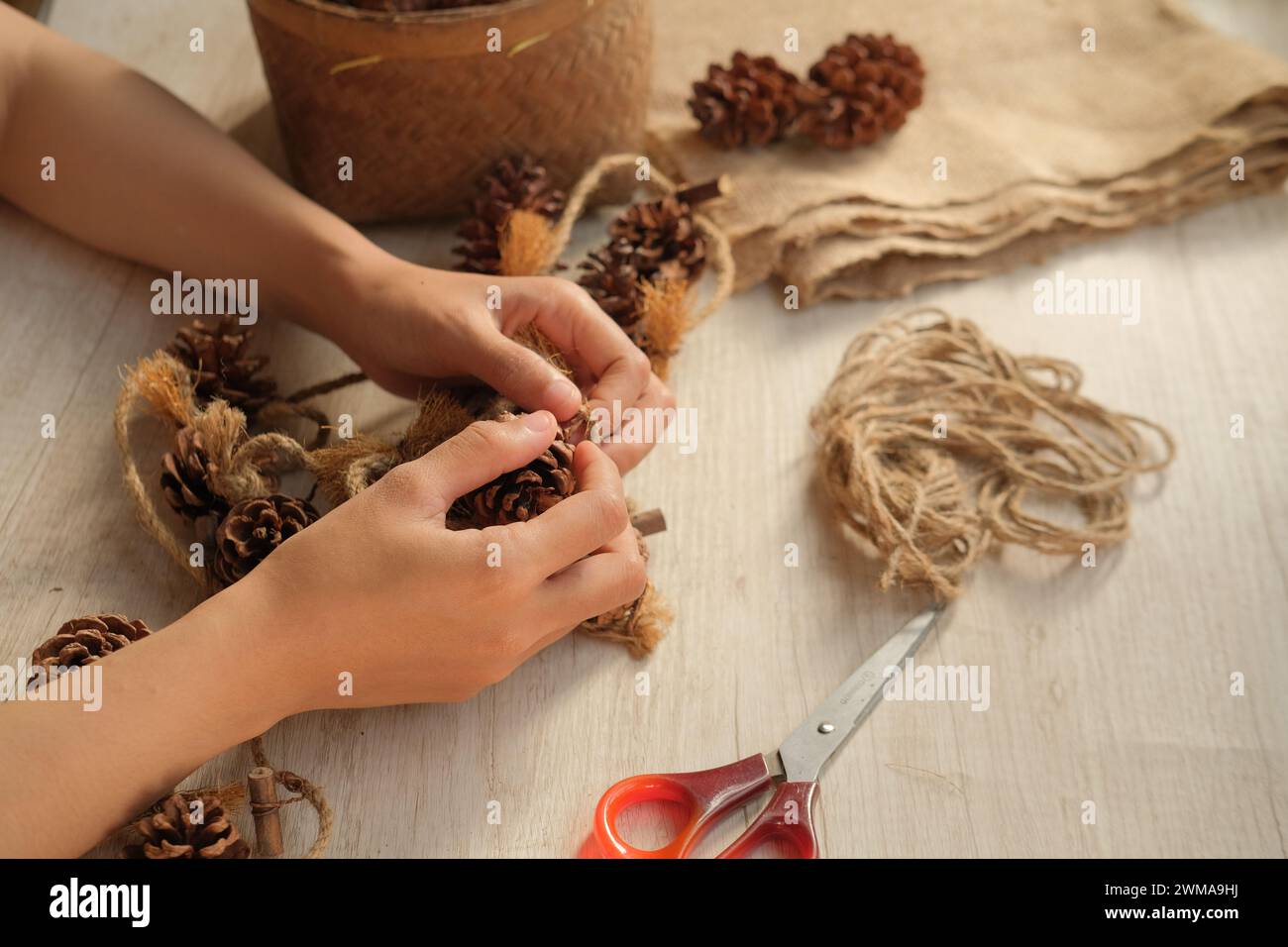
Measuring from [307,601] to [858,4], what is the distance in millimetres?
1068

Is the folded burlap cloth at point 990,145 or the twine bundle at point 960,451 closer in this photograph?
the twine bundle at point 960,451

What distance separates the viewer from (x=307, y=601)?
0.71 m

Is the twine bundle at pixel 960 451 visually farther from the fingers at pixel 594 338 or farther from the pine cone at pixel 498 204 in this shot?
the pine cone at pixel 498 204

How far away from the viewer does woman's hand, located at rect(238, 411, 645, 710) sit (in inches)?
27.8

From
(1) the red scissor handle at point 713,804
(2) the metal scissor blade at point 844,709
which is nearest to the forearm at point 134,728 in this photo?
(1) the red scissor handle at point 713,804

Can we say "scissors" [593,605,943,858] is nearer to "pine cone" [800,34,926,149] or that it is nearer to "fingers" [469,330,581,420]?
"fingers" [469,330,581,420]

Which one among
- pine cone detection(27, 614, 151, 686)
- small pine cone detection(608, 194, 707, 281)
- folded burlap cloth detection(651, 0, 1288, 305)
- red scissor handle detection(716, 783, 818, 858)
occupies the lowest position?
red scissor handle detection(716, 783, 818, 858)

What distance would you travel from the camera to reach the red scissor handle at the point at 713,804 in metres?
0.73

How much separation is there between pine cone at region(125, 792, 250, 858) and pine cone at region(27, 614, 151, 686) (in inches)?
4.3

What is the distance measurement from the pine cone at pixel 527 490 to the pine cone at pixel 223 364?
0.28 meters

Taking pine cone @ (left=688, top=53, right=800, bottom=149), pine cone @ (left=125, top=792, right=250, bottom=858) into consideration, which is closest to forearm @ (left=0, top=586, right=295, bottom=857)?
pine cone @ (left=125, top=792, right=250, bottom=858)

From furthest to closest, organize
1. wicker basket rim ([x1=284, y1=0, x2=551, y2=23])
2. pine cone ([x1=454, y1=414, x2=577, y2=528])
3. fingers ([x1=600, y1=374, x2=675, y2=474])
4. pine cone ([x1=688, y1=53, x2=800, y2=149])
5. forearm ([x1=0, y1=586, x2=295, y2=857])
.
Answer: pine cone ([x1=688, y1=53, x2=800, y2=149]), wicker basket rim ([x1=284, y1=0, x2=551, y2=23]), fingers ([x1=600, y1=374, x2=675, y2=474]), pine cone ([x1=454, y1=414, x2=577, y2=528]), forearm ([x1=0, y1=586, x2=295, y2=857])

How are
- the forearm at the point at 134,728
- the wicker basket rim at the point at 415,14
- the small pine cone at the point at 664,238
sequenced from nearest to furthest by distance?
1. the forearm at the point at 134,728
2. the wicker basket rim at the point at 415,14
3. the small pine cone at the point at 664,238

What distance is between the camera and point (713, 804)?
2.43 feet
